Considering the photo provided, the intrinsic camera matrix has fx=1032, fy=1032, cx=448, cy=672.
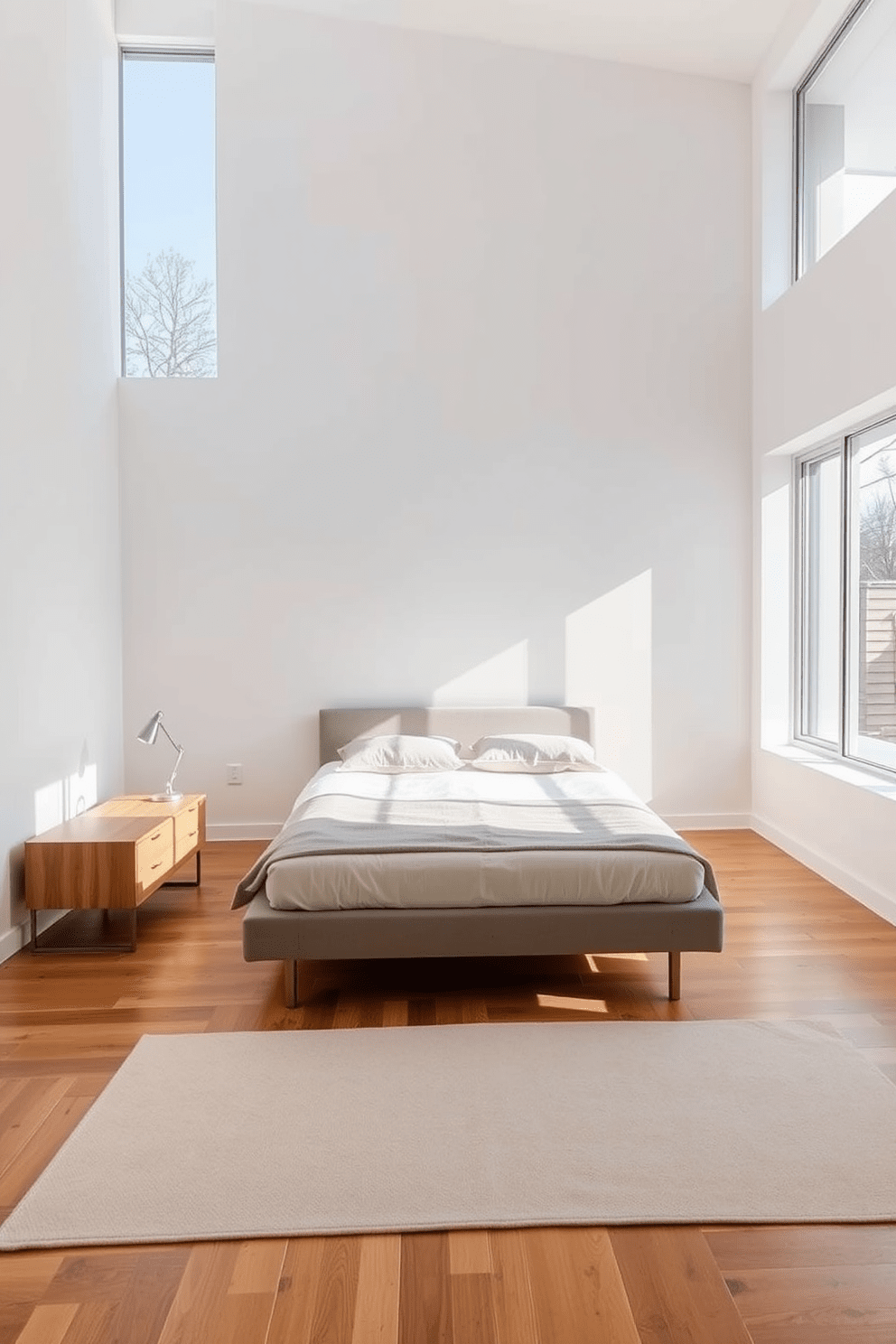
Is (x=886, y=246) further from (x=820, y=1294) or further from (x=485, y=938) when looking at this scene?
(x=820, y=1294)

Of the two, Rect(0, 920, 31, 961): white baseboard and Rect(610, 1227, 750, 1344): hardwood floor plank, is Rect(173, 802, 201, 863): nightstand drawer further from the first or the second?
Rect(610, 1227, 750, 1344): hardwood floor plank

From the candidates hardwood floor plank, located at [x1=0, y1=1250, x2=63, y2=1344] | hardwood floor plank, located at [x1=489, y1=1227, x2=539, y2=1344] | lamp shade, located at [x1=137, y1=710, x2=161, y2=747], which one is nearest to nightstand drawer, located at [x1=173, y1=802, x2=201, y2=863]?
lamp shade, located at [x1=137, y1=710, x2=161, y2=747]

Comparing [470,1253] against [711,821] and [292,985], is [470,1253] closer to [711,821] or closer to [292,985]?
[292,985]

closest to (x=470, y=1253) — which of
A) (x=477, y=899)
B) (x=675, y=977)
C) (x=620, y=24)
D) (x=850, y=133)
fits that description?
(x=477, y=899)

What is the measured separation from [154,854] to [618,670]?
8.63 feet

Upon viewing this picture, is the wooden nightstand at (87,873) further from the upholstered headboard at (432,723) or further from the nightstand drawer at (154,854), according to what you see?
the upholstered headboard at (432,723)

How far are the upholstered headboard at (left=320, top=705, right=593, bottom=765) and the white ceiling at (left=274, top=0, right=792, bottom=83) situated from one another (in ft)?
11.1

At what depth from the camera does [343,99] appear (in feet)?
17.5

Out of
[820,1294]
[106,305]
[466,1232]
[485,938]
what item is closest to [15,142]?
[106,305]

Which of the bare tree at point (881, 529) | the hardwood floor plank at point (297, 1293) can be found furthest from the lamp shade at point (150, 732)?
the bare tree at point (881, 529)

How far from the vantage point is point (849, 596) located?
4691mm

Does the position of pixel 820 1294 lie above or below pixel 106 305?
below

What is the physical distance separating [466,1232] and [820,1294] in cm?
62

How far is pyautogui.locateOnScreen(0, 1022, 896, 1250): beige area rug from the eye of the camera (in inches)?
77.6
